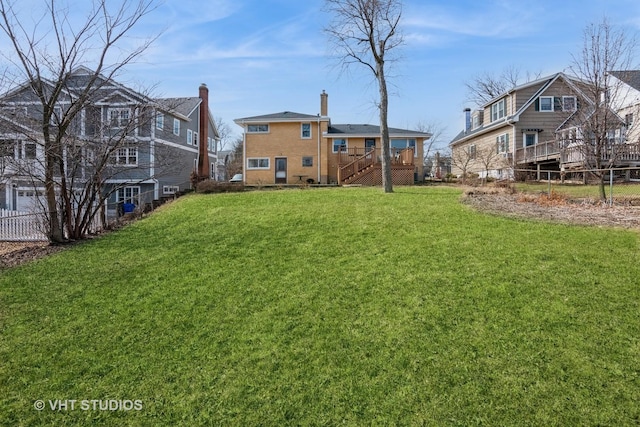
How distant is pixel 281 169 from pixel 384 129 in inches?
491

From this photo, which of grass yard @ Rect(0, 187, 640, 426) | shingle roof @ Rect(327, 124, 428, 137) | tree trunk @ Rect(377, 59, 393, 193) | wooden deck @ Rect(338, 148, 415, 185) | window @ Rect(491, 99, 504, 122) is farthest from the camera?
window @ Rect(491, 99, 504, 122)

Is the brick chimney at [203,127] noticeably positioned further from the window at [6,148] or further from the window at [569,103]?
the window at [569,103]

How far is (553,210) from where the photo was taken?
946 cm

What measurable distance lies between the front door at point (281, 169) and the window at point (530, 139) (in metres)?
16.0

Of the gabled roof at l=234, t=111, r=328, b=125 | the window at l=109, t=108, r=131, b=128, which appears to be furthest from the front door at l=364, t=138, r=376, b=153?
the window at l=109, t=108, r=131, b=128

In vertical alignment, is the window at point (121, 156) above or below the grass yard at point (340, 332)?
above

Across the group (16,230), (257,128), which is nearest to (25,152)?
(16,230)

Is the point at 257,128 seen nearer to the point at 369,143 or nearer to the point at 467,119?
the point at 369,143

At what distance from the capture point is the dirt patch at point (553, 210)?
318 inches

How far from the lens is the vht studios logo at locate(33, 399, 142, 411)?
137 inches

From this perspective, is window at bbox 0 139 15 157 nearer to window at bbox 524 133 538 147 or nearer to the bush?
the bush

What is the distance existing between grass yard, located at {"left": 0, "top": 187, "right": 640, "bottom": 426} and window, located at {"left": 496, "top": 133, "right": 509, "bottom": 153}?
20.2 meters

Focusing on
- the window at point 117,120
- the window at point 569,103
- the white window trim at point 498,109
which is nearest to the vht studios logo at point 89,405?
the window at point 117,120

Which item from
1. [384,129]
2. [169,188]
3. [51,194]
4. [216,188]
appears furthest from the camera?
[169,188]
